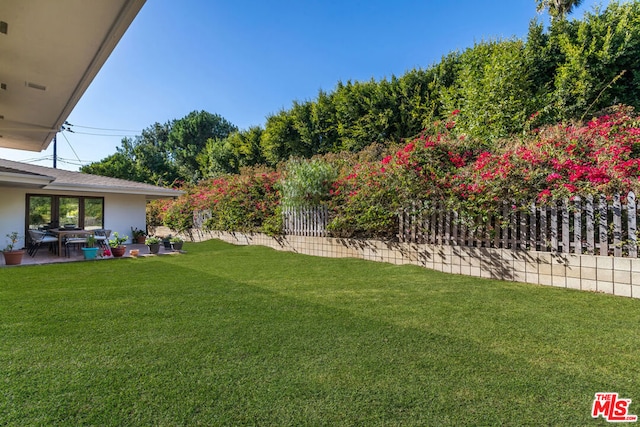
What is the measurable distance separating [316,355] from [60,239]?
383 inches

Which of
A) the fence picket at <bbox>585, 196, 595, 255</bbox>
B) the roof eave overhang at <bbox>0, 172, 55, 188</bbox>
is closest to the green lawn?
the fence picket at <bbox>585, 196, 595, 255</bbox>

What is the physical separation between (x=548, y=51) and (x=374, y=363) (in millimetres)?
12938

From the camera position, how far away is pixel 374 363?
2.30 metres

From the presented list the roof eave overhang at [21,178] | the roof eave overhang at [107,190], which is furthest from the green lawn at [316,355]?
the roof eave overhang at [107,190]

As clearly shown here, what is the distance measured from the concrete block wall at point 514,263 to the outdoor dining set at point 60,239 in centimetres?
770

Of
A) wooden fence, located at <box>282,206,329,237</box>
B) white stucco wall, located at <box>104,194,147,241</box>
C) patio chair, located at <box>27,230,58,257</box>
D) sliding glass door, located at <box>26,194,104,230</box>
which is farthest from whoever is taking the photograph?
white stucco wall, located at <box>104,194,147,241</box>

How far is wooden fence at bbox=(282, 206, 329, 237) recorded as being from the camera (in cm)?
796

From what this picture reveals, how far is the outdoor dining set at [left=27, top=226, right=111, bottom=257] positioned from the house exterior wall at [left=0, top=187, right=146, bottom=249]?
0.73 metres

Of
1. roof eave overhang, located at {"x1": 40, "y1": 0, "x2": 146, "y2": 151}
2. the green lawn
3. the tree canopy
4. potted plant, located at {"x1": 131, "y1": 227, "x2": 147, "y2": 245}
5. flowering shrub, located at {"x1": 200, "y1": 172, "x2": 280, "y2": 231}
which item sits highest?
the tree canopy

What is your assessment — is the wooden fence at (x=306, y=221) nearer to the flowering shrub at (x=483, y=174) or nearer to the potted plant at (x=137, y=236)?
the flowering shrub at (x=483, y=174)

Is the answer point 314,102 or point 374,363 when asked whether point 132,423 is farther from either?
point 314,102

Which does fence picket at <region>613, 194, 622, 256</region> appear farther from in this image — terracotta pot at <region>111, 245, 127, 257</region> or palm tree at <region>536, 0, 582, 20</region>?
palm tree at <region>536, 0, 582, 20</region>

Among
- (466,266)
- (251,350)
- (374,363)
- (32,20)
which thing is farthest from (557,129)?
(32,20)

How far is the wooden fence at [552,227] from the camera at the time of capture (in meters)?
3.99
